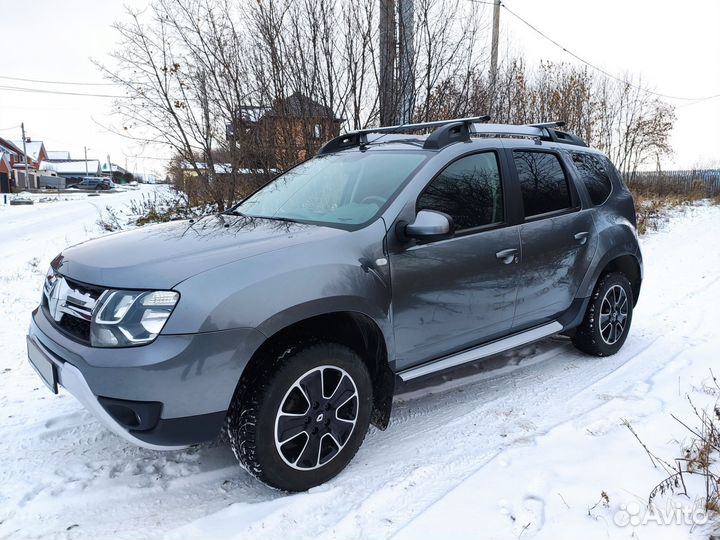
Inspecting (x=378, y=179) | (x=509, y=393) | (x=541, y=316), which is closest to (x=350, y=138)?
(x=378, y=179)

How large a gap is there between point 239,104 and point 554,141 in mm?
6331

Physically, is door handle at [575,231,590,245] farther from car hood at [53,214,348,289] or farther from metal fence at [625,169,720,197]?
metal fence at [625,169,720,197]

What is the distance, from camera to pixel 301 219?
314 centimetres

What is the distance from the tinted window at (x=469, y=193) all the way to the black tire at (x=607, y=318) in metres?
1.45

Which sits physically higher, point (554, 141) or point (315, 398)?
point (554, 141)

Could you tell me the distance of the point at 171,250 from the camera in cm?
254

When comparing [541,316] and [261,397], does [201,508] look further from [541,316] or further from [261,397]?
[541,316]

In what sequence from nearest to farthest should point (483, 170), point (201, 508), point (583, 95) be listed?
point (201, 508), point (483, 170), point (583, 95)

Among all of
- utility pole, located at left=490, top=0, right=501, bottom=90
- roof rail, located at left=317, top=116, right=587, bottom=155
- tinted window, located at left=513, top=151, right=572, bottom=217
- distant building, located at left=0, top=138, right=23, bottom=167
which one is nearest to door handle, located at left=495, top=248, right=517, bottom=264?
tinted window, located at left=513, top=151, right=572, bottom=217

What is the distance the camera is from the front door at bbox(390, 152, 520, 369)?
113 inches

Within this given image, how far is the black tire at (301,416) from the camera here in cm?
237

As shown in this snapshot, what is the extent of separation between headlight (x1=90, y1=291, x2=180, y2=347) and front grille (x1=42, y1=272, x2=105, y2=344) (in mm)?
127

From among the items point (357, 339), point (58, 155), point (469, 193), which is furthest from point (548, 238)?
point (58, 155)

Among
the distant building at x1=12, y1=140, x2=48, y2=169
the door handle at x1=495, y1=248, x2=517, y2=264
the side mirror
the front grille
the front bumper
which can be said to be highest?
the distant building at x1=12, y1=140, x2=48, y2=169
